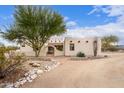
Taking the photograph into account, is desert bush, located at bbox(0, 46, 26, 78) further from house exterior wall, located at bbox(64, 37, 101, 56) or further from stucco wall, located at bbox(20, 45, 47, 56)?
house exterior wall, located at bbox(64, 37, 101, 56)

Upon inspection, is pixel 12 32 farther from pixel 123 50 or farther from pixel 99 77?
pixel 99 77

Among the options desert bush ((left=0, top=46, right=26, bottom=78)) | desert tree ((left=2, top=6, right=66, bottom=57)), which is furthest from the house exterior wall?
desert bush ((left=0, top=46, right=26, bottom=78))

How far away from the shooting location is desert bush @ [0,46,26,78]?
9.64 metres

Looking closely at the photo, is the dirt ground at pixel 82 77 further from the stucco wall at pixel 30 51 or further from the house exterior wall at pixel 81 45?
the house exterior wall at pixel 81 45

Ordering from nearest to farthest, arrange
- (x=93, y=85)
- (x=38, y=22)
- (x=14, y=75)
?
(x=93, y=85)
(x=14, y=75)
(x=38, y=22)

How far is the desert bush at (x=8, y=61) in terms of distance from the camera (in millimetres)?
9641

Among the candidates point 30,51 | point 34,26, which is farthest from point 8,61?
point 34,26

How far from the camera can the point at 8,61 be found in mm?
9773

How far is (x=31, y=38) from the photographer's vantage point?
46.5 feet

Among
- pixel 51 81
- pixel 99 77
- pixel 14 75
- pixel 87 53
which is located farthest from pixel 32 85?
pixel 87 53

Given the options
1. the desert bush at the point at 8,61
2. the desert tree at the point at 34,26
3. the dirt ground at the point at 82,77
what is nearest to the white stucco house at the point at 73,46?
the desert tree at the point at 34,26

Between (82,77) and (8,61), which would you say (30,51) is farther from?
(82,77)

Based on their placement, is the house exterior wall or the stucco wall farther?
the house exterior wall

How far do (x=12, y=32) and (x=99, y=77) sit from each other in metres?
6.44
